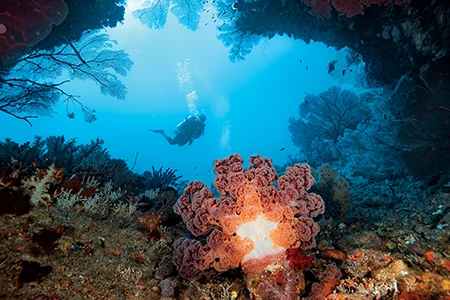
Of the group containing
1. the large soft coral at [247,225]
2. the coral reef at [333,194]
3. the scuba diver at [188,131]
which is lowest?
the large soft coral at [247,225]

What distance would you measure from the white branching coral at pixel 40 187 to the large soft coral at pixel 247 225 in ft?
8.42

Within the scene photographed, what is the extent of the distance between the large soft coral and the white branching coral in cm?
257

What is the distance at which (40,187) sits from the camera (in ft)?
13.0

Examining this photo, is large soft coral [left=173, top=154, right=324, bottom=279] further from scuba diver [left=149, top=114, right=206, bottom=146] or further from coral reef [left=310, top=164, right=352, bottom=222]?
scuba diver [left=149, top=114, right=206, bottom=146]

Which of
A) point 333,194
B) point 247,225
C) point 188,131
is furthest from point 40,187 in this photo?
point 188,131

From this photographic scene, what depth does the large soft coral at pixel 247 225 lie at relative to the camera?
3070mm

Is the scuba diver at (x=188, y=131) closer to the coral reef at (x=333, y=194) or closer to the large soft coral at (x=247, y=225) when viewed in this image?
the coral reef at (x=333, y=194)

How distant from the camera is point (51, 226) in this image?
347 cm

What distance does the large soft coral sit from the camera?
10.1ft

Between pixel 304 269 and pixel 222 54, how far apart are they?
97.1 m

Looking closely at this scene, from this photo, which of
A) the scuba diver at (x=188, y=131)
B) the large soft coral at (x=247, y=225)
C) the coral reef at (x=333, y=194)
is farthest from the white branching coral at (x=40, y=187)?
the scuba diver at (x=188, y=131)

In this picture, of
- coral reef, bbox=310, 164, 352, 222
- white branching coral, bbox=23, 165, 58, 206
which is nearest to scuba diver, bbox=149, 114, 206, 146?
coral reef, bbox=310, 164, 352, 222

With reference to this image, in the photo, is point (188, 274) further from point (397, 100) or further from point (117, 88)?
point (117, 88)

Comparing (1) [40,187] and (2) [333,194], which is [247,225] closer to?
(2) [333,194]
